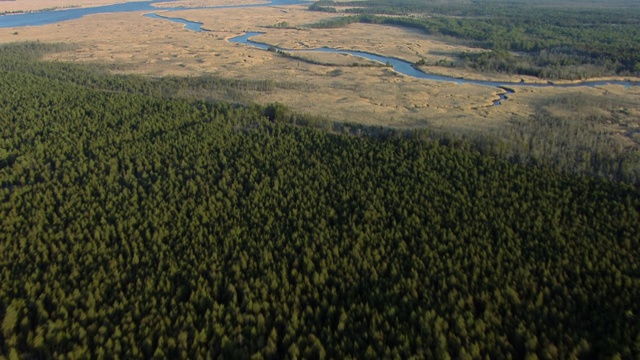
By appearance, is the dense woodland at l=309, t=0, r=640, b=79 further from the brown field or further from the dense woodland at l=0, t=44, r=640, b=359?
the dense woodland at l=0, t=44, r=640, b=359

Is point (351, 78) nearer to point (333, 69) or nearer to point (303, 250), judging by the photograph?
point (333, 69)

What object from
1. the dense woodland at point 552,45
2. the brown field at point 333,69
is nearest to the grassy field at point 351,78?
the brown field at point 333,69

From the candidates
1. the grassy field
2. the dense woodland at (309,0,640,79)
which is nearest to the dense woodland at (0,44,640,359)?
the grassy field

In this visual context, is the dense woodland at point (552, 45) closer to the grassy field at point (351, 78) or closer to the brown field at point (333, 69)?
the grassy field at point (351, 78)

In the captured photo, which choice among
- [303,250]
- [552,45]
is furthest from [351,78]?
[303,250]

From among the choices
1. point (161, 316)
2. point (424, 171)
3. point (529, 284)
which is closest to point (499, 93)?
point (424, 171)

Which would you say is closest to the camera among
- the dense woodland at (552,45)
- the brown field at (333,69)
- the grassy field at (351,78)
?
the grassy field at (351,78)
